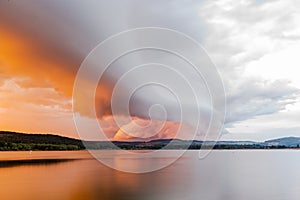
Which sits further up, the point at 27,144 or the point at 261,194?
the point at 27,144

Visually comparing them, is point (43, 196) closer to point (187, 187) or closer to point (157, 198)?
point (157, 198)

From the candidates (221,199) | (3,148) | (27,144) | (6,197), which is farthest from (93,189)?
(3,148)

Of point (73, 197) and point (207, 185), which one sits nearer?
point (73, 197)

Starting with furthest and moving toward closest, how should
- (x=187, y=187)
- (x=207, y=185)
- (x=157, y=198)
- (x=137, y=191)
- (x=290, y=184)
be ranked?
(x=290, y=184), (x=207, y=185), (x=187, y=187), (x=137, y=191), (x=157, y=198)

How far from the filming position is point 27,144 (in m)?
101

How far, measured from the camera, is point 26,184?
109 ft

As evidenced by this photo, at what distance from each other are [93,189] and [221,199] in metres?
11.1

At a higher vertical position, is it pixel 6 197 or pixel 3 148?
pixel 3 148

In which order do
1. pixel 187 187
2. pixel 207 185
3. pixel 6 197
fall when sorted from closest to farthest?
pixel 6 197, pixel 187 187, pixel 207 185

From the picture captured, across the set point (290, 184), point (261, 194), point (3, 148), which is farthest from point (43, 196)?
point (3, 148)

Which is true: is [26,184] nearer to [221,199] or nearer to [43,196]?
[43,196]

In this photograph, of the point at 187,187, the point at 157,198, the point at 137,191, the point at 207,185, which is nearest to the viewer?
the point at 157,198

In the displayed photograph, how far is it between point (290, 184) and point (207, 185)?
9962 mm

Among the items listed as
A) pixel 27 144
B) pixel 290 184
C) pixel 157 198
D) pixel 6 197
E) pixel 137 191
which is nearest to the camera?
pixel 157 198
